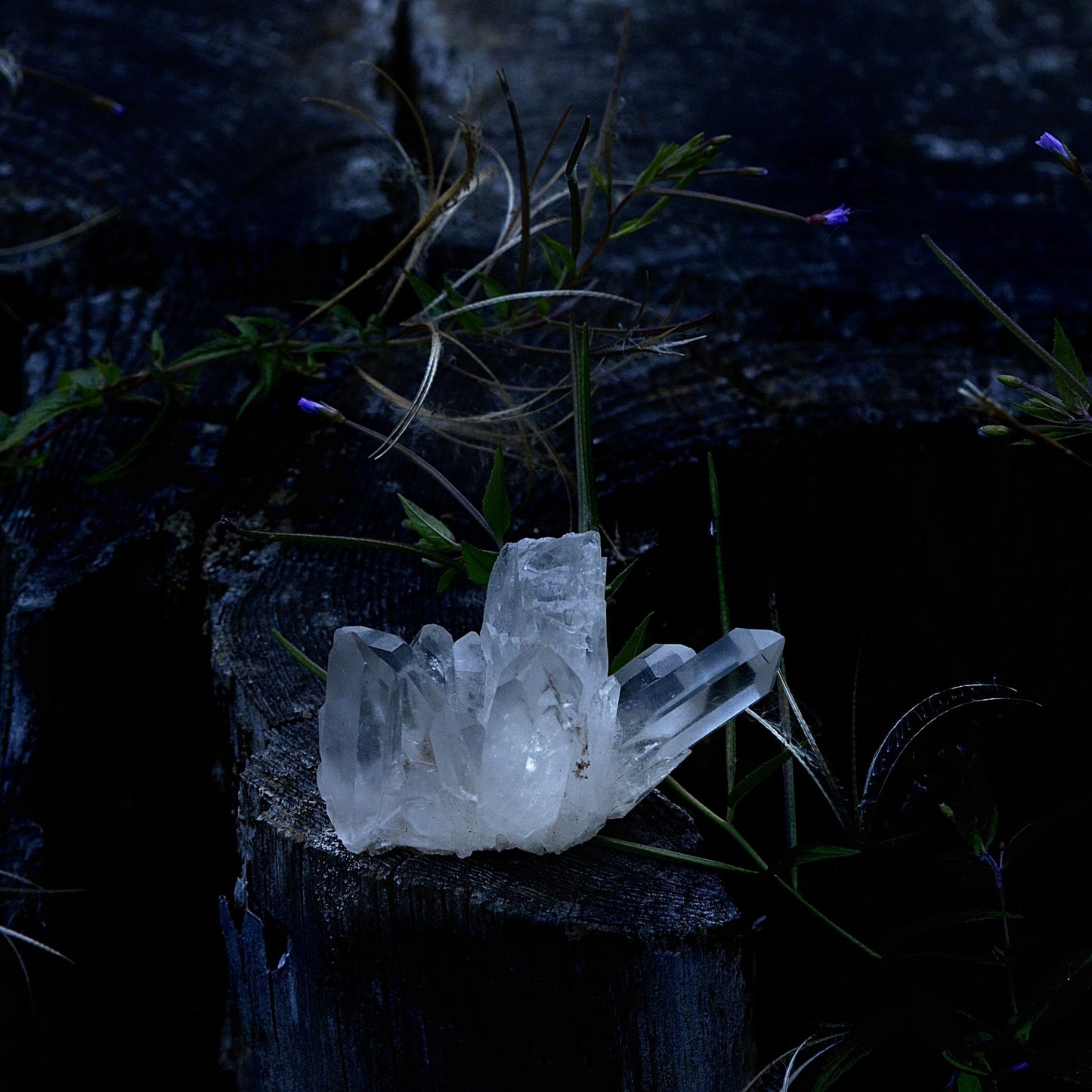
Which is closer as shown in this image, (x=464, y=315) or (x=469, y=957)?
(x=469, y=957)

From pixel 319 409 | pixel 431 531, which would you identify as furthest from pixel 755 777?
pixel 319 409

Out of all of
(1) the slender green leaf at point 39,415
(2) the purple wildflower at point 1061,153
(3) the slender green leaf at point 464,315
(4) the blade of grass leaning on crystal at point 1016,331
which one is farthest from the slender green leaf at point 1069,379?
(1) the slender green leaf at point 39,415

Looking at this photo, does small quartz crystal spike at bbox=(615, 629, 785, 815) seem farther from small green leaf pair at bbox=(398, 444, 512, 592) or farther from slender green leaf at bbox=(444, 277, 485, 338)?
slender green leaf at bbox=(444, 277, 485, 338)

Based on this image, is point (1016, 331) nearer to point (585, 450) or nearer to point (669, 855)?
point (585, 450)

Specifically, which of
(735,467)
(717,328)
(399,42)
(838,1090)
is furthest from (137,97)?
(838,1090)

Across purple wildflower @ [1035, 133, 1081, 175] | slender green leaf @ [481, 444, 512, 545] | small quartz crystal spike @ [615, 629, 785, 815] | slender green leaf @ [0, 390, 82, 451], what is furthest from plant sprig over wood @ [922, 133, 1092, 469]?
slender green leaf @ [0, 390, 82, 451]

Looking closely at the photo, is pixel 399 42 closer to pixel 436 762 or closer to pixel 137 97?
pixel 137 97
